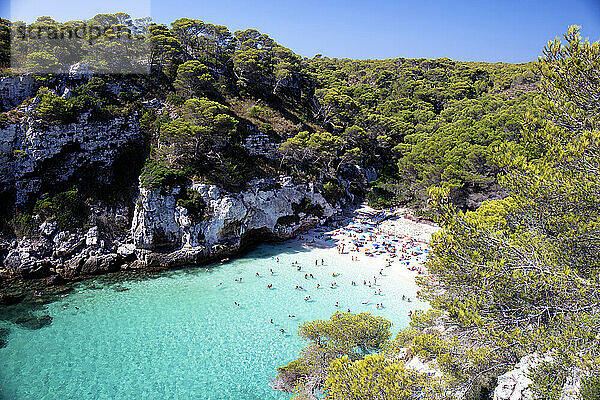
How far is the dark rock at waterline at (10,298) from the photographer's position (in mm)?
17698

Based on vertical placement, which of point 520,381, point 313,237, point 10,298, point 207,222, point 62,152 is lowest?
point 10,298

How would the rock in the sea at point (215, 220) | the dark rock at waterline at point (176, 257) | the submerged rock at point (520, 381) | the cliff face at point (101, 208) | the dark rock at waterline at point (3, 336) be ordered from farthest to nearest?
the rock in the sea at point (215, 220)
the dark rock at waterline at point (176, 257)
the cliff face at point (101, 208)
the dark rock at waterline at point (3, 336)
the submerged rock at point (520, 381)

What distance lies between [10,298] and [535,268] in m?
26.3

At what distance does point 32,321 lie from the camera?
1625cm

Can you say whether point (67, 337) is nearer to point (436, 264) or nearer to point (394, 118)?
point (436, 264)

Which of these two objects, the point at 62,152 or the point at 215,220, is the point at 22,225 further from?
the point at 215,220

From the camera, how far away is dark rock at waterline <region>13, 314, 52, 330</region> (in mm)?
15852

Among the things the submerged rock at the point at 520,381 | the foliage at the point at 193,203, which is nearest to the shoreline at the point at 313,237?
the foliage at the point at 193,203

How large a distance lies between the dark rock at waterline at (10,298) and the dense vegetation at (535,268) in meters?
21.0

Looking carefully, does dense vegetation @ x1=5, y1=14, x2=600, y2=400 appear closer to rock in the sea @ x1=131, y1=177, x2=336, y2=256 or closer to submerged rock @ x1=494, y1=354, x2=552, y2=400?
submerged rock @ x1=494, y1=354, x2=552, y2=400

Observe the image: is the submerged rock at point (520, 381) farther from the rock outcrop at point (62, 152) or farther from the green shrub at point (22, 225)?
the green shrub at point (22, 225)

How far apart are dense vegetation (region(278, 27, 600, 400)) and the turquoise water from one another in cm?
697

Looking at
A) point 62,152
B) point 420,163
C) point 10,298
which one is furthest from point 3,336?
point 420,163

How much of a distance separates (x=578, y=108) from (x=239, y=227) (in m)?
21.8
